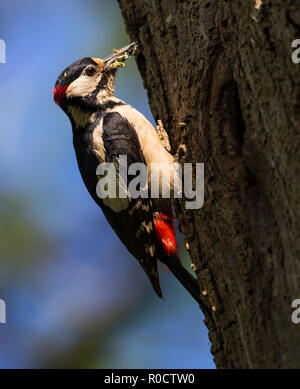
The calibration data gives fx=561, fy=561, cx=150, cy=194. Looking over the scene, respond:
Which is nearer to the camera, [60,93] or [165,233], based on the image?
[165,233]

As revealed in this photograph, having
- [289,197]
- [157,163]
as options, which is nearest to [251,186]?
[289,197]

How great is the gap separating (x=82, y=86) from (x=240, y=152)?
218 cm

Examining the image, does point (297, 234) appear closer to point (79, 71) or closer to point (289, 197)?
point (289, 197)

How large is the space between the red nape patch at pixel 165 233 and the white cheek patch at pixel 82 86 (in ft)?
4.07

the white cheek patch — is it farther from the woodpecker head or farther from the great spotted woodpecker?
the great spotted woodpecker

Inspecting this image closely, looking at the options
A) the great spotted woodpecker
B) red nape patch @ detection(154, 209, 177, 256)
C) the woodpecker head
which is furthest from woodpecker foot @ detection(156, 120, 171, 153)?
the woodpecker head

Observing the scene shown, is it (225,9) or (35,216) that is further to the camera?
(35,216)

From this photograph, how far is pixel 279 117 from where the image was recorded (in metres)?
2.36

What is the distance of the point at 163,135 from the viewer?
3.91m

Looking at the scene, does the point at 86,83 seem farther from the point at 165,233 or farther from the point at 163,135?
the point at 165,233

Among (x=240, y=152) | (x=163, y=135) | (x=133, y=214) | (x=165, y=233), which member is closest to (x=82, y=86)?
(x=163, y=135)

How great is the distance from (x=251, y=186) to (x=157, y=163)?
1479mm

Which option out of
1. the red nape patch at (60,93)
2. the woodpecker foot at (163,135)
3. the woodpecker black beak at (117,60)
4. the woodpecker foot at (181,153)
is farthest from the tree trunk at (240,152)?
the red nape patch at (60,93)

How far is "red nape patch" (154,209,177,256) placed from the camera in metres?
4.17
